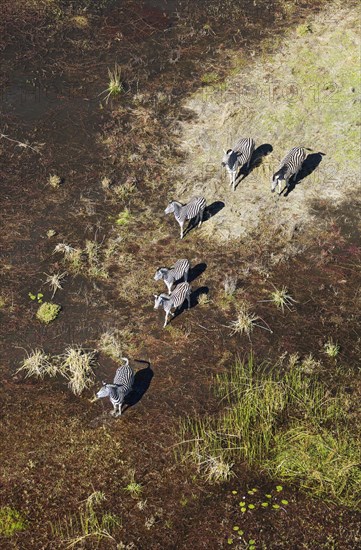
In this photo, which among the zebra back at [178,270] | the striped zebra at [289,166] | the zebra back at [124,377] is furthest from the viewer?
the striped zebra at [289,166]

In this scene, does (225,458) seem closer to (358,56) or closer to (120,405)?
(120,405)

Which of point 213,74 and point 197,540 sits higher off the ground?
point 213,74

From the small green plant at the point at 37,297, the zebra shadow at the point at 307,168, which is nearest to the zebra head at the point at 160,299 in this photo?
the small green plant at the point at 37,297

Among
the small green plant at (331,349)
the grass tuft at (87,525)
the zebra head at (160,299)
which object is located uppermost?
the small green plant at (331,349)

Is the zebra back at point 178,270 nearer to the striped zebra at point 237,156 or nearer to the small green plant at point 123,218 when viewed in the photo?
the small green plant at point 123,218

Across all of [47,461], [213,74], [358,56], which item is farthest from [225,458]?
[358,56]

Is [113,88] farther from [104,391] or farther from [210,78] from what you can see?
[104,391]
